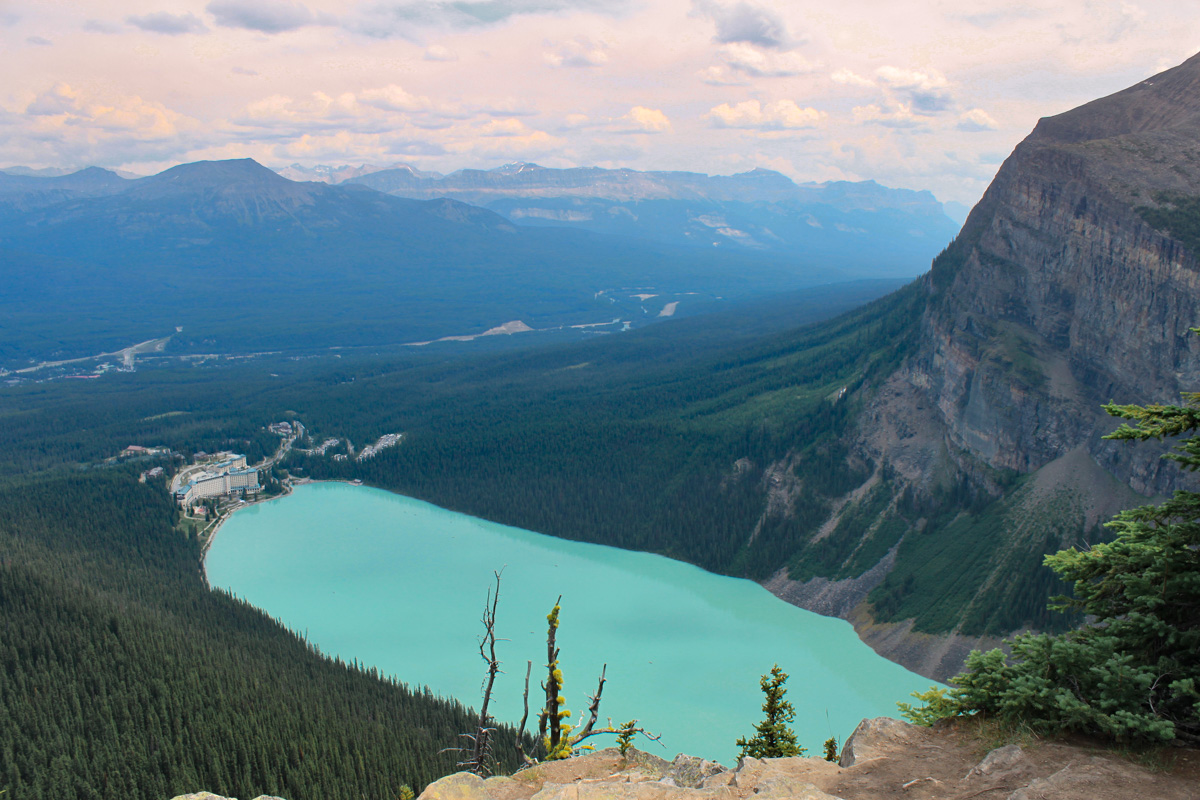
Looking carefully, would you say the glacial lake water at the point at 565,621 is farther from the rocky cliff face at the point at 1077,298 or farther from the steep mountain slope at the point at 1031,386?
the rocky cliff face at the point at 1077,298

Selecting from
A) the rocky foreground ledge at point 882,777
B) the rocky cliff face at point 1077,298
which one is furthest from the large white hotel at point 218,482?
the rocky foreground ledge at point 882,777

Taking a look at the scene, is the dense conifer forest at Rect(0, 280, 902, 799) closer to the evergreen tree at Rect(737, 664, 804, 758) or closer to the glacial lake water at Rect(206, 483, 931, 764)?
the glacial lake water at Rect(206, 483, 931, 764)

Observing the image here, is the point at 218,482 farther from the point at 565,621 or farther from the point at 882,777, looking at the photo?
the point at 882,777

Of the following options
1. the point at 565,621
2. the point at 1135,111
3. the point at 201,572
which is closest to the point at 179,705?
the point at 565,621

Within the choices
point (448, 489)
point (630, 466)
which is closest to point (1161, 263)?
point (630, 466)

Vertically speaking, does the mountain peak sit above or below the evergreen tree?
above

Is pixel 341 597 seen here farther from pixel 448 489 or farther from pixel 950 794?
pixel 950 794

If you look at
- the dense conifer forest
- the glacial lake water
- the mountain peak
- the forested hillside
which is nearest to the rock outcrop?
the forested hillside
